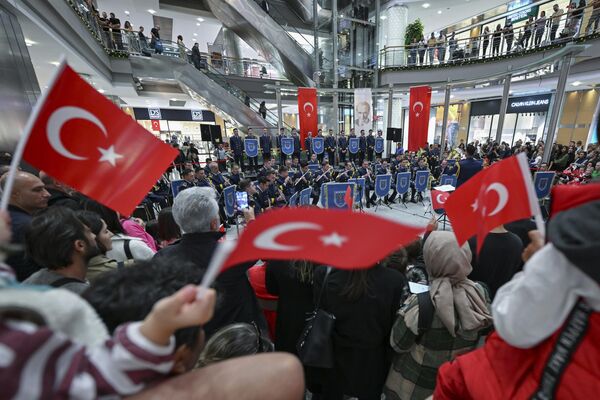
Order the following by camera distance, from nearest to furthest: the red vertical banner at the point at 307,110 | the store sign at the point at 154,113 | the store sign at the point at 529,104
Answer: the red vertical banner at the point at 307,110, the store sign at the point at 529,104, the store sign at the point at 154,113

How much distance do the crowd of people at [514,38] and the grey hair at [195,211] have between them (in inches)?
510

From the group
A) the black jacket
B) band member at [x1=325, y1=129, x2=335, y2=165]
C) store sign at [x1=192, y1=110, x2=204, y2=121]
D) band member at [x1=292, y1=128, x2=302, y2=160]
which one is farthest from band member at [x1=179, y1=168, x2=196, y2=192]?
store sign at [x1=192, y1=110, x2=204, y2=121]

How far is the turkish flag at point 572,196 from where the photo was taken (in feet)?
2.02

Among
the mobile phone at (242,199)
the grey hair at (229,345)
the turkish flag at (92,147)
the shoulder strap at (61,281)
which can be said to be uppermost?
the turkish flag at (92,147)

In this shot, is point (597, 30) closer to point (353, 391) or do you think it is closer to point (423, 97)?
point (423, 97)

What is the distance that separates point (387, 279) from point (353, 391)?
0.75 meters

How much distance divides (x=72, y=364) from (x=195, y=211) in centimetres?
115

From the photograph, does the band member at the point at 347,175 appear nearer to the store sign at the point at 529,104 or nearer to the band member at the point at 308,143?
the band member at the point at 308,143

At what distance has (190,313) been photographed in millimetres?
510

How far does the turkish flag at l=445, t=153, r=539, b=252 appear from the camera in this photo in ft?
3.49

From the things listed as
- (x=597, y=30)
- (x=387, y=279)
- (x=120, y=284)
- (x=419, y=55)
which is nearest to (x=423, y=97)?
(x=419, y=55)

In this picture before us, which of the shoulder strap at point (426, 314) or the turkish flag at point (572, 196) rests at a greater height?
the turkish flag at point (572, 196)

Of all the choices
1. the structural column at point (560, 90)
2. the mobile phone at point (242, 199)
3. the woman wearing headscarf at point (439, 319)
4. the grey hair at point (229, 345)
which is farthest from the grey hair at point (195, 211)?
the structural column at point (560, 90)

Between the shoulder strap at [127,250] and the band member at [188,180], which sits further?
the band member at [188,180]
